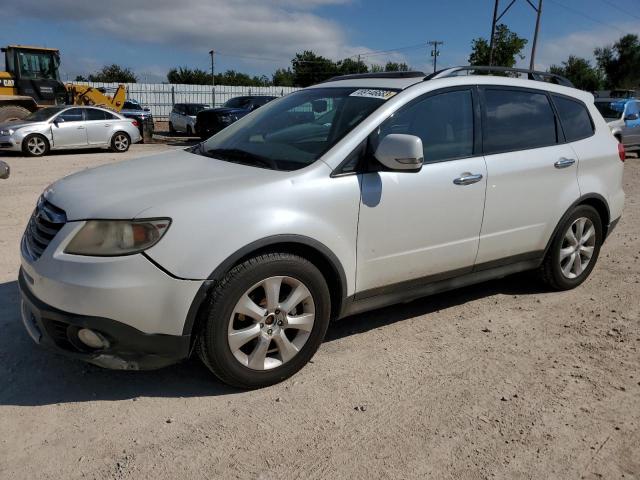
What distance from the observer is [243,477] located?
2.41 meters

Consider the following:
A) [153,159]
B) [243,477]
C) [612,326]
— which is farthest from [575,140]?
[243,477]

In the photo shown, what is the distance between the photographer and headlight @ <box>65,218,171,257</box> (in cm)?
268

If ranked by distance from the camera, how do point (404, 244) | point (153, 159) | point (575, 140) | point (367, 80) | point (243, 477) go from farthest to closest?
1. point (575, 140)
2. point (367, 80)
3. point (153, 159)
4. point (404, 244)
5. point (243, 477)

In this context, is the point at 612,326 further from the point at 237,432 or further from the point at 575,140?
the point at 237,432

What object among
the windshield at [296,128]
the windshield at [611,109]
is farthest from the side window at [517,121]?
the windshield at [611,109]

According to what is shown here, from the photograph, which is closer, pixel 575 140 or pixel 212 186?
pixel 212 186

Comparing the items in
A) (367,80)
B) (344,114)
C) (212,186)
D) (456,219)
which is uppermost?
(367,80)

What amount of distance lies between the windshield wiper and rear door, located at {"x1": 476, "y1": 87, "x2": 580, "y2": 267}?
1560mm

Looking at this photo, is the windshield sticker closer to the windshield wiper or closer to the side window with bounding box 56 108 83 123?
the windshield wiper

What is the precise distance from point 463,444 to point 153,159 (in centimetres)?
264

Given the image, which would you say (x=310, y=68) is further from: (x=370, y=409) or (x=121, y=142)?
(x=370, y=409)

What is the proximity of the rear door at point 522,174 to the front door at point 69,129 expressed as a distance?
14340mm

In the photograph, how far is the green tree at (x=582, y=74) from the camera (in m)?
67.4

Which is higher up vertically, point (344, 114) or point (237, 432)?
point (344, 114)
